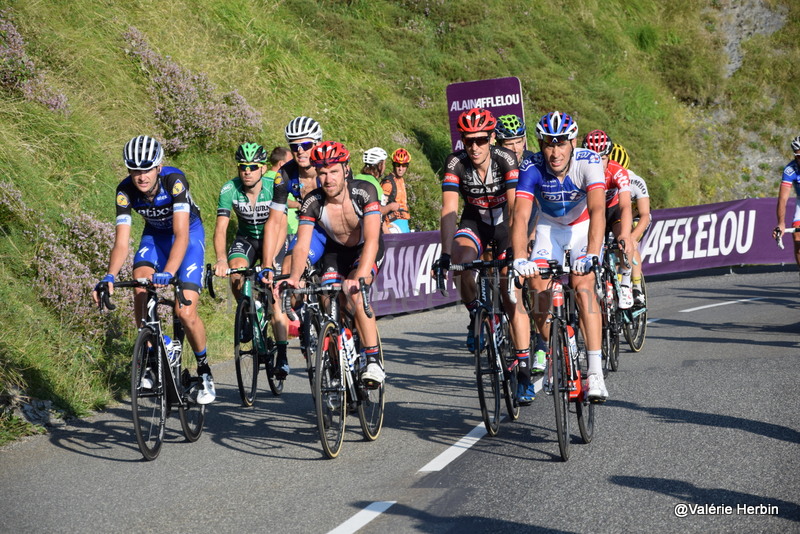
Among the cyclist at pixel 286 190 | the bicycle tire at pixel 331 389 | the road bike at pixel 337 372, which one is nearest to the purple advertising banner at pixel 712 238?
the cyclist at pixel 286 190

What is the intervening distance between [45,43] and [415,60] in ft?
45.0

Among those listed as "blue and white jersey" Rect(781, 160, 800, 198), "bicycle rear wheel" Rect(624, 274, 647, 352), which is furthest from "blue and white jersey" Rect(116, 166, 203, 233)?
"blue and white jersey" Rect(781, 160, 800, 198)

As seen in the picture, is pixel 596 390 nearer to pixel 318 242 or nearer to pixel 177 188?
pixel 318 242

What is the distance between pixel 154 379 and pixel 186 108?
10.4 meters

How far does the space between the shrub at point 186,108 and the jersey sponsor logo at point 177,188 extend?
8.65m

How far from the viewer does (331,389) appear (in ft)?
22.0

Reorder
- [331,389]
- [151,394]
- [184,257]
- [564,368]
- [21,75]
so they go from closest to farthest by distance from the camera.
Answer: [564,368] < [331,389] < [151,394] < [184,257] < [21,75]

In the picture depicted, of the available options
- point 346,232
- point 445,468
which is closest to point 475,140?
point 346,232

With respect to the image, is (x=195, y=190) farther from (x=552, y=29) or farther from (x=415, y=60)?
(x=552, y=29)

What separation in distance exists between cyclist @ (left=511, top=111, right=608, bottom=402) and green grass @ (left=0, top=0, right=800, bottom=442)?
4342 millimetres

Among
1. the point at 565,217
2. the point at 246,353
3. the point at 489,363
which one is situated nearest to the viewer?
the point at 489,363

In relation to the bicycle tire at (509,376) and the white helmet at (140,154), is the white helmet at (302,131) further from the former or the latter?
the bicycle tire at (509,376)

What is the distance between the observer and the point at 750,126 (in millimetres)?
35375

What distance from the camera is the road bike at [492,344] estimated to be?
698 centimetres
